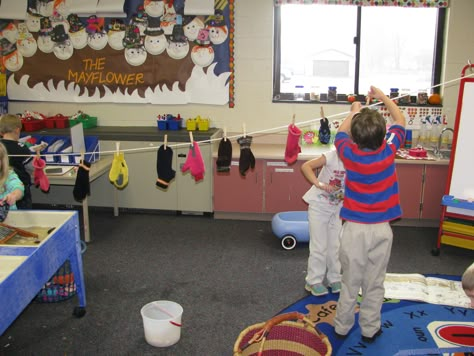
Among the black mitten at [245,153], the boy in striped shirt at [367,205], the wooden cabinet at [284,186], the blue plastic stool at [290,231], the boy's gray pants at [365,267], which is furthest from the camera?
the wooden cabinet at [284,186]

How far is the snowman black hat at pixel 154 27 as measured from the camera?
5.04 metres

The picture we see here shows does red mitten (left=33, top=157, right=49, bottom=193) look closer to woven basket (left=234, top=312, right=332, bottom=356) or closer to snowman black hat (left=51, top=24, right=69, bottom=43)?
woven basket (left=234, top=312, right=332, bottom=356)

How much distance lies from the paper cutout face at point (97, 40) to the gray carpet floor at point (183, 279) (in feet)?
5.43

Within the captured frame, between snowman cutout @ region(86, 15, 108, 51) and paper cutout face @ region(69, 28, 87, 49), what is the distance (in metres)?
0.04

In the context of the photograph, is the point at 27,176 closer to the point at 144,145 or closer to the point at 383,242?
the point at 144,145

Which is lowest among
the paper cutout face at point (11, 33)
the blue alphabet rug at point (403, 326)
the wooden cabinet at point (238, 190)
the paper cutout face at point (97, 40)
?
the blue alphabet rug at point (403, 326)

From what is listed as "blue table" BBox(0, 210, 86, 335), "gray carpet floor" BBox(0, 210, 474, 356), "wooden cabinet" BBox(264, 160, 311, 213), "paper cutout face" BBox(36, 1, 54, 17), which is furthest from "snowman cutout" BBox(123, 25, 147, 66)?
"blue table" BBox(0, 210, 86, 335)

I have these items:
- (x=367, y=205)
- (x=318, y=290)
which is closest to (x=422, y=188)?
(x=318, y=290)

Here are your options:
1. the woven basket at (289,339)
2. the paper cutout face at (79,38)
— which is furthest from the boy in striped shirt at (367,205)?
the paper cutout face at (79,38)

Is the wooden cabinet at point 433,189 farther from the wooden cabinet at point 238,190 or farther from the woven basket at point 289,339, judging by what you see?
the woven basket at point 289,339

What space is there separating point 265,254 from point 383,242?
1.56 meters

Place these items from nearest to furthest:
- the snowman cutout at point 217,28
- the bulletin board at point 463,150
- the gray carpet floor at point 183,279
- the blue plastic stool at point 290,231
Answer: the gray carpet floor at point 183,279 < the bulletin board at point 463,150 < the blue plastic stool at point 290,231 < the snowman cutout at point 217,28

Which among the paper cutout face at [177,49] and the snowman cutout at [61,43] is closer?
the paper cutout face at [177,49]

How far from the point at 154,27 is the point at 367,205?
3183mm
